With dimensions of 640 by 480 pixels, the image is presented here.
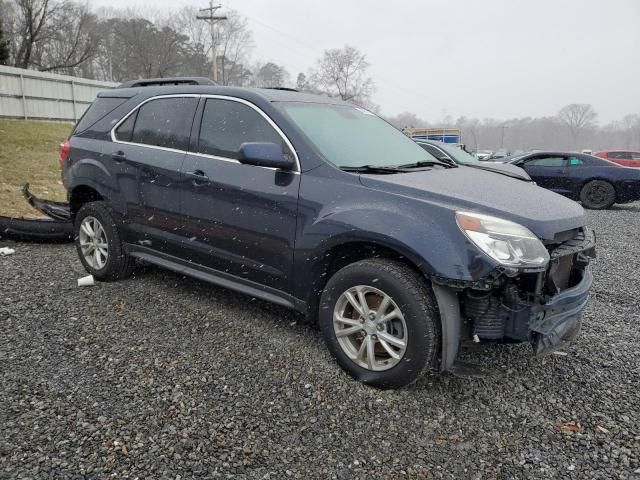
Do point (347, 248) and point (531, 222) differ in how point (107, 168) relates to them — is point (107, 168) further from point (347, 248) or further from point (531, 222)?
point (531, 222)

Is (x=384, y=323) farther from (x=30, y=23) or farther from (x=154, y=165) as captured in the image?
(x=30, y=23)

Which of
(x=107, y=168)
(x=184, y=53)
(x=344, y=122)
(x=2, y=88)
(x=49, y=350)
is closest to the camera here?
(x=49, y=350)

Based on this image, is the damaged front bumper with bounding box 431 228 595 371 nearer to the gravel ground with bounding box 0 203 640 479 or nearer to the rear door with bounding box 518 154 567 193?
the gravel ground with bounding box 0 203 640 479

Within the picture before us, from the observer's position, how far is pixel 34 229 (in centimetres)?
571

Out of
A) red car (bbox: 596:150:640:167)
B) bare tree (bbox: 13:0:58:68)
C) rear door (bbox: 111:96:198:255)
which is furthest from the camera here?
bare tree (bbox: 13:0:58:68)

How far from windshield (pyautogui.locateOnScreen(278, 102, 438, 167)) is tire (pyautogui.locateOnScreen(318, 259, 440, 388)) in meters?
0.79

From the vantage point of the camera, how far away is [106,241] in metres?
4.28

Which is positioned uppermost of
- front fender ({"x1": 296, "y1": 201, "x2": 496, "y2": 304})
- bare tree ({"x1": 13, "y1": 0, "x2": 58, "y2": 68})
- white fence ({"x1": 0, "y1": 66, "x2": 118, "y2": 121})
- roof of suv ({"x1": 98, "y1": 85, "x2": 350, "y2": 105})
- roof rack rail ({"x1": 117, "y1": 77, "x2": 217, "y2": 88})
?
bare tree ({"x1": 13, "y1": 0, "x2": 58, "y2": 68})

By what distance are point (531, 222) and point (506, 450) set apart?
1.16 metres

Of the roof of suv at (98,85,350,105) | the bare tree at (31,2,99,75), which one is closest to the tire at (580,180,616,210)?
the roof of suv at (98,85,350,105)

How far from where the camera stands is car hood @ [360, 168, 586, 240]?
100 inches

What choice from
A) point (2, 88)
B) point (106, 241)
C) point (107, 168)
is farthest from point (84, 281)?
point (2, 88)

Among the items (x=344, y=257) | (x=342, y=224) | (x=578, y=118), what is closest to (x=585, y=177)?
(x=344, y=257)

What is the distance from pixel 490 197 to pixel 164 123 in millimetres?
2640
